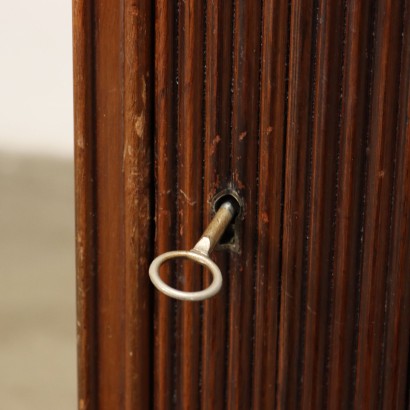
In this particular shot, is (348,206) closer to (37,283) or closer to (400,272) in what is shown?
(400,272)

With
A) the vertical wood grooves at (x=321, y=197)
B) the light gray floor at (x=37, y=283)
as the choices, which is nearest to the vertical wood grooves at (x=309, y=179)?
the vertical wood grooves at (x=321, y=197)

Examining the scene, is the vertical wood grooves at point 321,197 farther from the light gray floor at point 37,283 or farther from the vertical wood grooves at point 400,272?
the light gray floor at point 37,283

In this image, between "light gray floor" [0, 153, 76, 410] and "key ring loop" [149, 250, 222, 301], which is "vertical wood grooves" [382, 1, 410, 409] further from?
"light gray floor" [0, 153, 76, 410]

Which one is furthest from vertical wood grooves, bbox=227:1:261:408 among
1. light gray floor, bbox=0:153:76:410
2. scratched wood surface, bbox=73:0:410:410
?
light gray floor, bbox=0:153:76:410

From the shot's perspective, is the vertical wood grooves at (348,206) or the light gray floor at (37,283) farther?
the light gray floor at (37,283)

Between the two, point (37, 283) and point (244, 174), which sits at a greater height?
point (244, 174)

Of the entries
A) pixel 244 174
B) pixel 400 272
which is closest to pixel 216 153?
pixel 244 174

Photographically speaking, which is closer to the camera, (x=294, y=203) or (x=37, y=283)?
(x=294, y=203)

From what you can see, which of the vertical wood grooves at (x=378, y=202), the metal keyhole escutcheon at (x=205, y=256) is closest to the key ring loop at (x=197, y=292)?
the metal keyhole escutcheon at (x=205, y=256)
